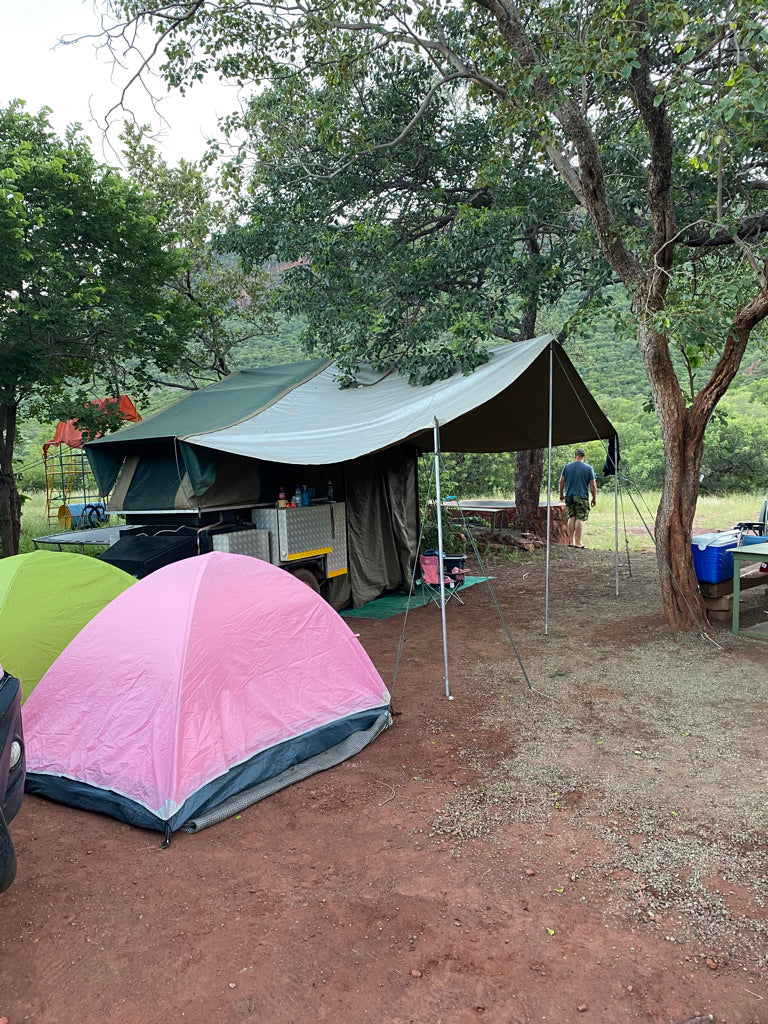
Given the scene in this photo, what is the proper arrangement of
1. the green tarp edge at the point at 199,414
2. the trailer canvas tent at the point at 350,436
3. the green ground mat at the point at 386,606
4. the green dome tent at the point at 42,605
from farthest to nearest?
the green ground mat at the point at 386,606, the green tarp edge at the point at 199,414, the trailer canvas tent at the point at 350,436, the green dome tent at the point at 42,605

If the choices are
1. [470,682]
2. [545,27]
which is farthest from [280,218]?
[470,682]

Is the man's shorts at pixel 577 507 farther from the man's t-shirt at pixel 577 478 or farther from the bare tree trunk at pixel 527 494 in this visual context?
the bare tree trunk at pixel 527 494

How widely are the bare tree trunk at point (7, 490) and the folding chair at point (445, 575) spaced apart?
6.27 metres

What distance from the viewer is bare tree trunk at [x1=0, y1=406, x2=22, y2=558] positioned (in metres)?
10.3

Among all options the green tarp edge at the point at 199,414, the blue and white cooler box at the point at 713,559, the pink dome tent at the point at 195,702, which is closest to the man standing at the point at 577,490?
the blue and white cooler box at the point at 713,559

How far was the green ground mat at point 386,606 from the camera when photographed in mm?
7496

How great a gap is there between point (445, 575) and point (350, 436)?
9.08 ft

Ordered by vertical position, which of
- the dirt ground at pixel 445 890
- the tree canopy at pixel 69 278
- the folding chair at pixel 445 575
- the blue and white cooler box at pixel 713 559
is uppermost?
the tree canopy at pixel 69 278

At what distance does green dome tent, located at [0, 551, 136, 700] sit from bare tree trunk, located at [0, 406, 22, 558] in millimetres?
6631

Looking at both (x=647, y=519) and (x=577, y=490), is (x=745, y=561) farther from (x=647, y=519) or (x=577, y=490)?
(x=647, y=519)

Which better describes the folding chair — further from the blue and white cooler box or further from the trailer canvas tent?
the blue and white cooler box

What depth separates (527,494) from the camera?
468 inches

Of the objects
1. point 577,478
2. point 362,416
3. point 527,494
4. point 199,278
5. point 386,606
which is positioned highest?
point 199,278

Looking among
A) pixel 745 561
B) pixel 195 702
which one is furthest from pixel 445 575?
pixel 195 702
